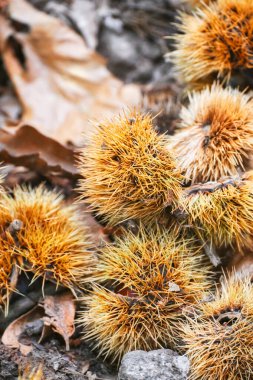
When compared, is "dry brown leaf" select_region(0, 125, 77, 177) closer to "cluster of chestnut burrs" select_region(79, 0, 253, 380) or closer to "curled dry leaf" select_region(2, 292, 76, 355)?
"cluster of chestnut burrs" select_region(79, 0, 253, 380)

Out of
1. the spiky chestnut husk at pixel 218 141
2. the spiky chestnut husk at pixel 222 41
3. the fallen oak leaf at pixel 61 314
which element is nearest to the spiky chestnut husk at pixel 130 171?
the spiky chestnut husk at pixel 218 141

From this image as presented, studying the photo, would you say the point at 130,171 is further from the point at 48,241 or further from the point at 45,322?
the point at 45,322

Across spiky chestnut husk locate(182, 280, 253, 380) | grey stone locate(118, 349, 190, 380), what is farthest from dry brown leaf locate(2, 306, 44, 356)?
spiky chestnut husk locate(182, 280, 253, 380)

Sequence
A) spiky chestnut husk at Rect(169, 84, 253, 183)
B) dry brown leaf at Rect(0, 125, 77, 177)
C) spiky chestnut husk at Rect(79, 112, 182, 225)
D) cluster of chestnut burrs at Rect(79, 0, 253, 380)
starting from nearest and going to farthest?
cluster of chestnut burrs at Rect(79, 0, 253, 380)
spiky chestnut husk at Rect(79, 112, 182, 225)
spiky chestnut husk at Rect(169, 84, 253, 183)
dry brown leaf at Rect(0, 125, 77, 177)

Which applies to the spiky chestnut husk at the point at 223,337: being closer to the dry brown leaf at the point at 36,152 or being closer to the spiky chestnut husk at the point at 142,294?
the spiky chestnut husk at the point at 142,294

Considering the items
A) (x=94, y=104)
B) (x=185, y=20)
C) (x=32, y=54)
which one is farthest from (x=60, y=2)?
(x=185, y=20)

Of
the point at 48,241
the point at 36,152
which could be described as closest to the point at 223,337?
the point at 48,241
